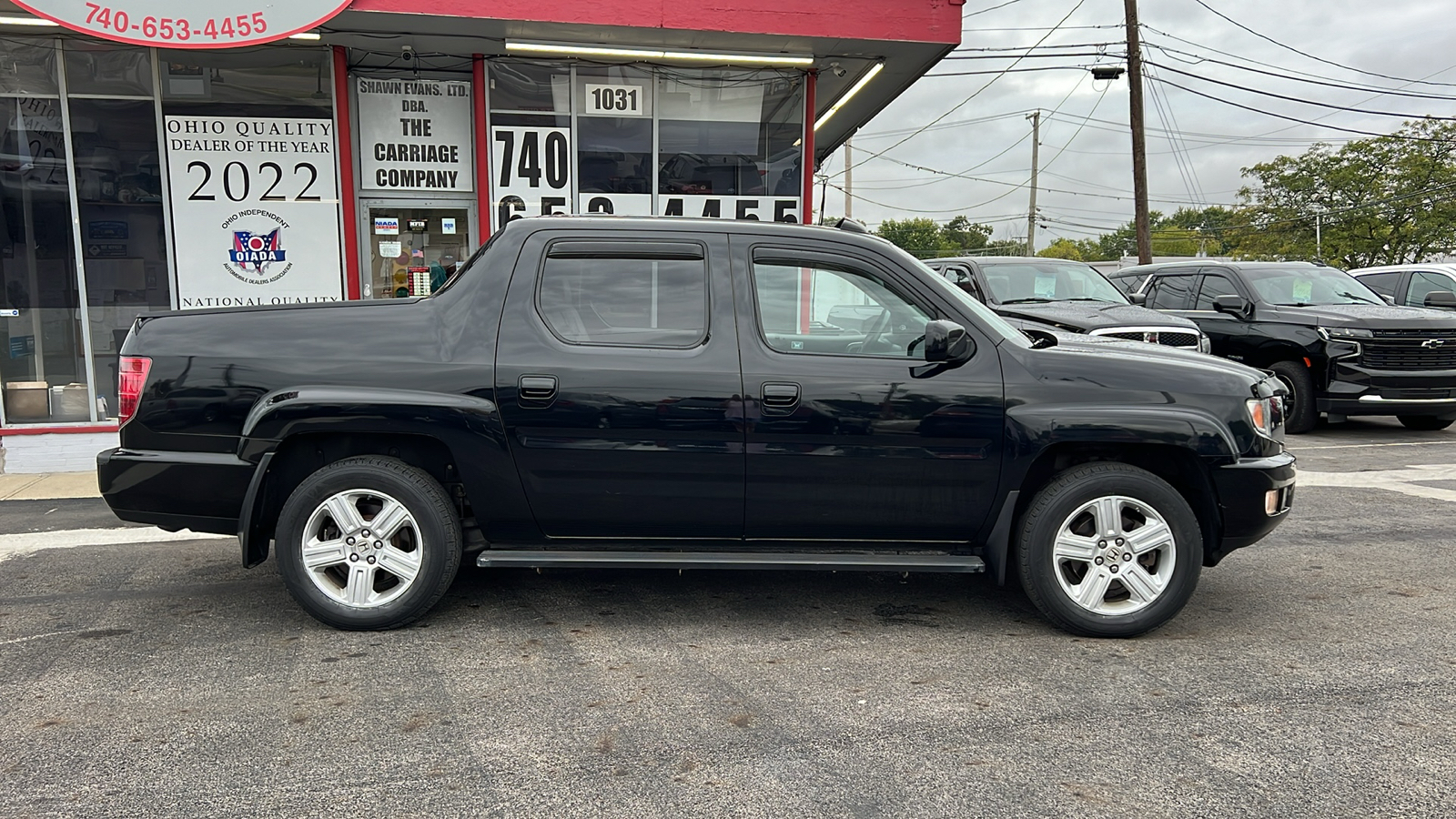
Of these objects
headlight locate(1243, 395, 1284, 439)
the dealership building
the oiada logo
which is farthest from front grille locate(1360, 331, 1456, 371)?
the oiada logo

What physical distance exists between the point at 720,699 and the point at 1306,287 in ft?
36.1

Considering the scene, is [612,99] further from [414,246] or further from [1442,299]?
[1442,299]

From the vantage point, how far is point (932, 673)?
12.8 ft

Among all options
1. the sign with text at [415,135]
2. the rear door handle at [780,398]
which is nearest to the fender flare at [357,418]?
the rear door handle at [780,398]

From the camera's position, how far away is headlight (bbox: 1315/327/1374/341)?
10.4 metres

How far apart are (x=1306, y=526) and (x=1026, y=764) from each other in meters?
4.42

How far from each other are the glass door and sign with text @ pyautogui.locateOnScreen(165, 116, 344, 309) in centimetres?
47

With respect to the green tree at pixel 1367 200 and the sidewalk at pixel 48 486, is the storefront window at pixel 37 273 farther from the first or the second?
the green tree at pixel 1367 200

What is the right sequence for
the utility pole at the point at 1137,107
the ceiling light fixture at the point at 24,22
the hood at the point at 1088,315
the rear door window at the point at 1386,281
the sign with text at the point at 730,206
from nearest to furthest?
1. the ceiling light fixture at the point at 24,22
2. the hood at the point at 1088,315
3. the sign with text at the point at 730,206
4. the rear door window at the point at 1386,281
5. the utility pole at the point at 1137,107

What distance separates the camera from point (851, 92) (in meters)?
11.3

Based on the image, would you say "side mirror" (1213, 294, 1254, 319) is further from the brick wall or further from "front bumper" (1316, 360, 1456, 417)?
the brick wall

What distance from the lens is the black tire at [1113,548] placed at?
166 inches

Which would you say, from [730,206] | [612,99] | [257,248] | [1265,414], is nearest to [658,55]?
[612,99]

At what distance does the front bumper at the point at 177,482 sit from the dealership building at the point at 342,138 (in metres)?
5.52
